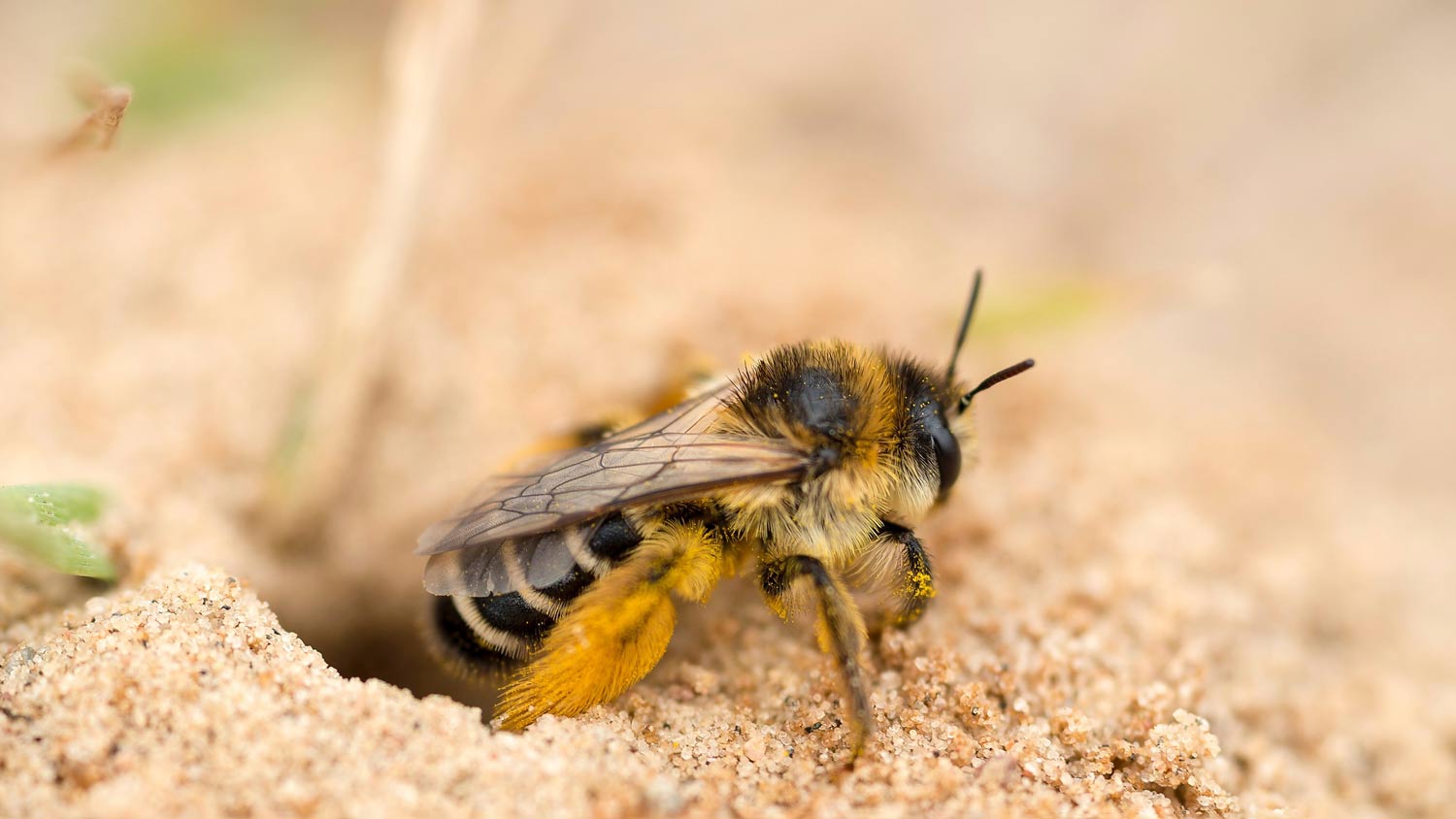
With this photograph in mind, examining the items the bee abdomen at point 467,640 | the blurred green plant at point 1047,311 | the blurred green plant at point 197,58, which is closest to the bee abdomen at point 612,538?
the bee abdomen at point 467,640

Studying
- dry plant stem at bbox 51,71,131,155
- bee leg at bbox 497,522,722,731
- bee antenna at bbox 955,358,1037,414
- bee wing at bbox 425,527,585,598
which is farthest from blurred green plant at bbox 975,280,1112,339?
dry plant stem at bbox 51,71,131,155

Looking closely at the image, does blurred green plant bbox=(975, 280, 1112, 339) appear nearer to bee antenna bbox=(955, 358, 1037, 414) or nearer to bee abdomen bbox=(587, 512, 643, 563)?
bee antenna bbox=(955, 358, 1037, 414)

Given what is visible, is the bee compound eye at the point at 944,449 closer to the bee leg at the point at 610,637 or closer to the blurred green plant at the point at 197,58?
the bee leg at the point at 610,637

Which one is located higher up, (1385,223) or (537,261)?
(1385,223)

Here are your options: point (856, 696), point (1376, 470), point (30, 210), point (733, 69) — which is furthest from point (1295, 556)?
point (30, 210)

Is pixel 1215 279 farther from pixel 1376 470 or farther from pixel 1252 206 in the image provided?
pixel 1252 206

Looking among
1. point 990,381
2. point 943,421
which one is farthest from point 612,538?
point 990,381
